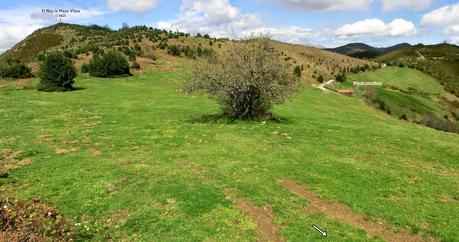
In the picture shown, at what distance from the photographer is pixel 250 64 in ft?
92.6

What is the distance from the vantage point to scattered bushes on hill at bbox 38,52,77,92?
147ft

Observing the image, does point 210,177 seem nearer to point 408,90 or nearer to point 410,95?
point 410,95

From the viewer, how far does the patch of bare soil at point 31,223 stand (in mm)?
12977

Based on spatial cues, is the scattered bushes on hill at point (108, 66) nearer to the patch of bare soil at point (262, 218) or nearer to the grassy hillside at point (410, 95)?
the grassy hillside at point (410, 95)

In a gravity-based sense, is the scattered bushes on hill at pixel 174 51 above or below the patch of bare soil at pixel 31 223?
above

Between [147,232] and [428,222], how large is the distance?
10170 mm

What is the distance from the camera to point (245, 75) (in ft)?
93.5

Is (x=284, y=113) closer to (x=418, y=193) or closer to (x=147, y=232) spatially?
(x=418, y=193)

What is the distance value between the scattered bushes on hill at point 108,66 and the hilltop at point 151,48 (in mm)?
4772

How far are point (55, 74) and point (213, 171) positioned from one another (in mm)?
32756

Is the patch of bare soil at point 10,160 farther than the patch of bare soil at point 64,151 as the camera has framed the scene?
No

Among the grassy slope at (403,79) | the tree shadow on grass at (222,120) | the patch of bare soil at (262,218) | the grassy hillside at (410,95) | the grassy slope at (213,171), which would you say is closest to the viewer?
the patch of bare soil at (262,218)

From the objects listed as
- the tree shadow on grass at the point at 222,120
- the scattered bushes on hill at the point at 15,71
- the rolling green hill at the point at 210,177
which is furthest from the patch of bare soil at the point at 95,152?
the scattered bushes on hill at the point at 15,71

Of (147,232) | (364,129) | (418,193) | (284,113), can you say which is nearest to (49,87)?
(284,113)
